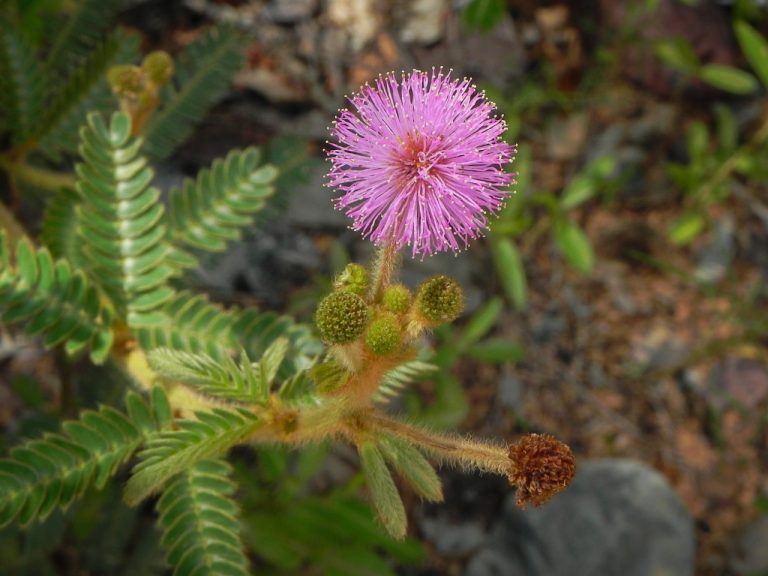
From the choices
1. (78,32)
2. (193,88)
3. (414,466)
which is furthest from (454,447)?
(78,32)

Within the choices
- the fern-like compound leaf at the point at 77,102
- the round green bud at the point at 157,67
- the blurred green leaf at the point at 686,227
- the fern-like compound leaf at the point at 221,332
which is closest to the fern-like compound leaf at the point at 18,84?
the fern-like compound leaf at the point at 77,102

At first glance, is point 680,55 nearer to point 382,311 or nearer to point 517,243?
point 517,243

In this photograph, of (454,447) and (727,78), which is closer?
(454,447)

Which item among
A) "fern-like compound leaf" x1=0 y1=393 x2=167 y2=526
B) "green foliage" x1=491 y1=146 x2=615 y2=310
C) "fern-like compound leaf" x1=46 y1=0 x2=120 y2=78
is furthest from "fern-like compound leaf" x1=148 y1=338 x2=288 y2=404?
"green foliage" x1=491 y1=146 x2=615 y2=310

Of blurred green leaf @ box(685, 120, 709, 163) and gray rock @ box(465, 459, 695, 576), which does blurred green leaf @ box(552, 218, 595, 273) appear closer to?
blurred green leaf @ box(685, 120, 709, 163)

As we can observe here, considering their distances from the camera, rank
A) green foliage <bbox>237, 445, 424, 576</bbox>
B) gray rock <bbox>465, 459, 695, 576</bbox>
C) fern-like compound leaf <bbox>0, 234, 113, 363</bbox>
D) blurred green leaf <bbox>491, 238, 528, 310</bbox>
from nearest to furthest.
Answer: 1. fern-like compound leaf <bbox>0, 234, 113, 363</bbox>
2. green foliage <bbox>237, 445, 424, 576</bbox>
3. gray rock <bbox>465, 459, 695, 576</bbox>
4. blurred green leaf <bbox>491, 238, 528, 310</bbox>

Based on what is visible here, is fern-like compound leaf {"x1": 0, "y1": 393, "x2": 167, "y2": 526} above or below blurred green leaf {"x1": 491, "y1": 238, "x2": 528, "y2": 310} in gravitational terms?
below

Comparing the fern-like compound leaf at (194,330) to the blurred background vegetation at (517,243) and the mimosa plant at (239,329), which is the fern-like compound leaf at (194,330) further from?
the blurred background vegetation at (517,243)
